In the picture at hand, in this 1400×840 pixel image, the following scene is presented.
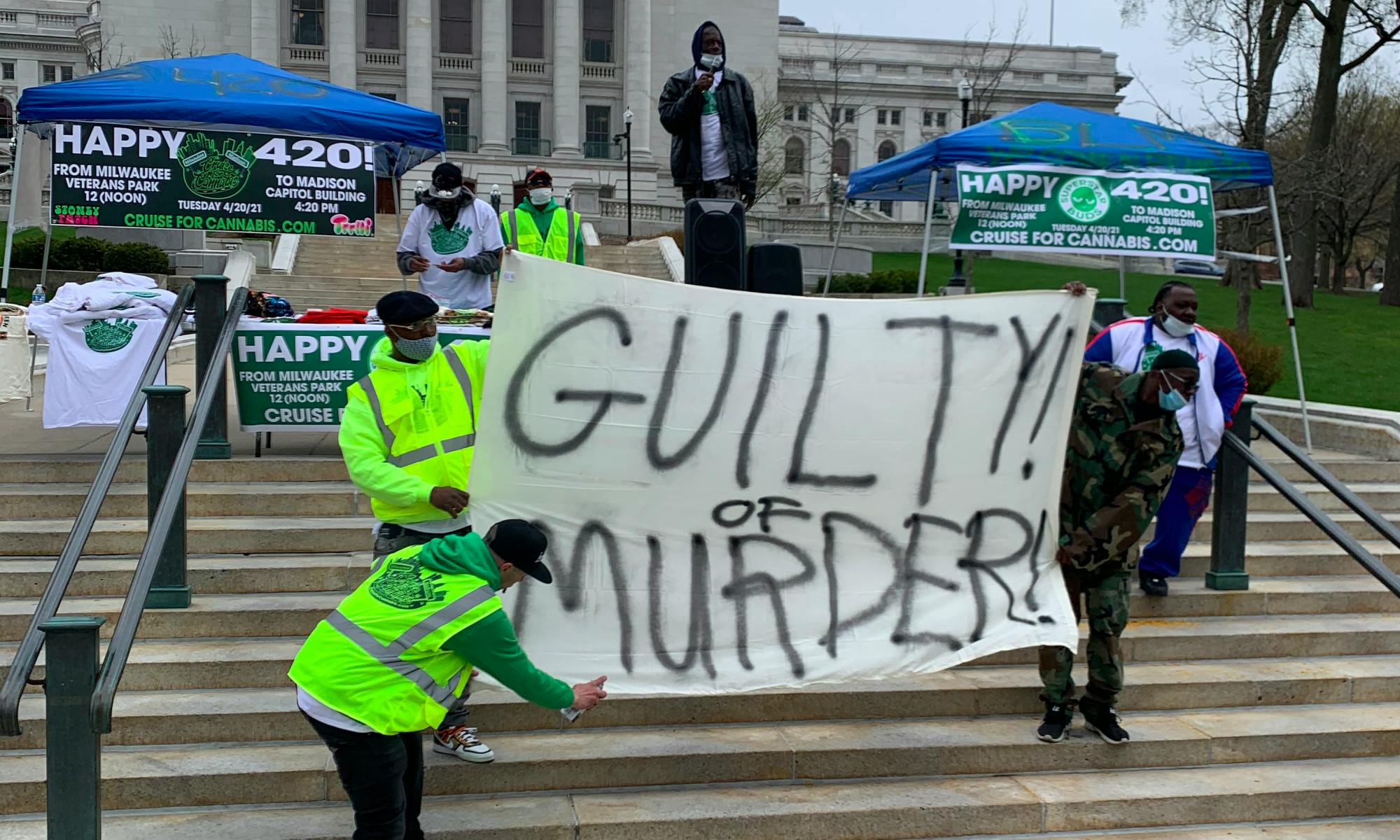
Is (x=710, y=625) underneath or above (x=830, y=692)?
above

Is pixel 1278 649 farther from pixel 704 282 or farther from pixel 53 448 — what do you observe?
pixel 53 448

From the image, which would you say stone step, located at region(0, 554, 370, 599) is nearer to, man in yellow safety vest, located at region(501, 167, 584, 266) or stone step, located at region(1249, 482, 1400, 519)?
man in yellow safety vest, located at region(501, 167, 584, 266)

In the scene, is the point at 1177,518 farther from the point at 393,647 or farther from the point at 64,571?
the point at 64,571

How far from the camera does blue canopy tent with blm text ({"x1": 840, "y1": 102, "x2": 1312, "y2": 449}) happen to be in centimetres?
939

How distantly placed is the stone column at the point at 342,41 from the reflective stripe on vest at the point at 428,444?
5828 centimetres

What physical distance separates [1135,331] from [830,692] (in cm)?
269

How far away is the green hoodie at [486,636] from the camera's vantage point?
3.74 meters

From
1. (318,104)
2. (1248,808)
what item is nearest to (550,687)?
(1248,808)

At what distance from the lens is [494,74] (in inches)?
2400

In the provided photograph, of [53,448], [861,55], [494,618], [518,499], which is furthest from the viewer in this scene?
[861,55]

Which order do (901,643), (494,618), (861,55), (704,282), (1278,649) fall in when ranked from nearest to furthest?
(494,618) → (901,643) → (1278,649) → (704,282) → (861,55)

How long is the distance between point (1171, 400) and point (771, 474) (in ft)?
5.66

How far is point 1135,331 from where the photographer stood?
6.75 meters

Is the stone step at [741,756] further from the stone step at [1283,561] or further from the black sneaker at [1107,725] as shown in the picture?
the stone step at [1283,561]
